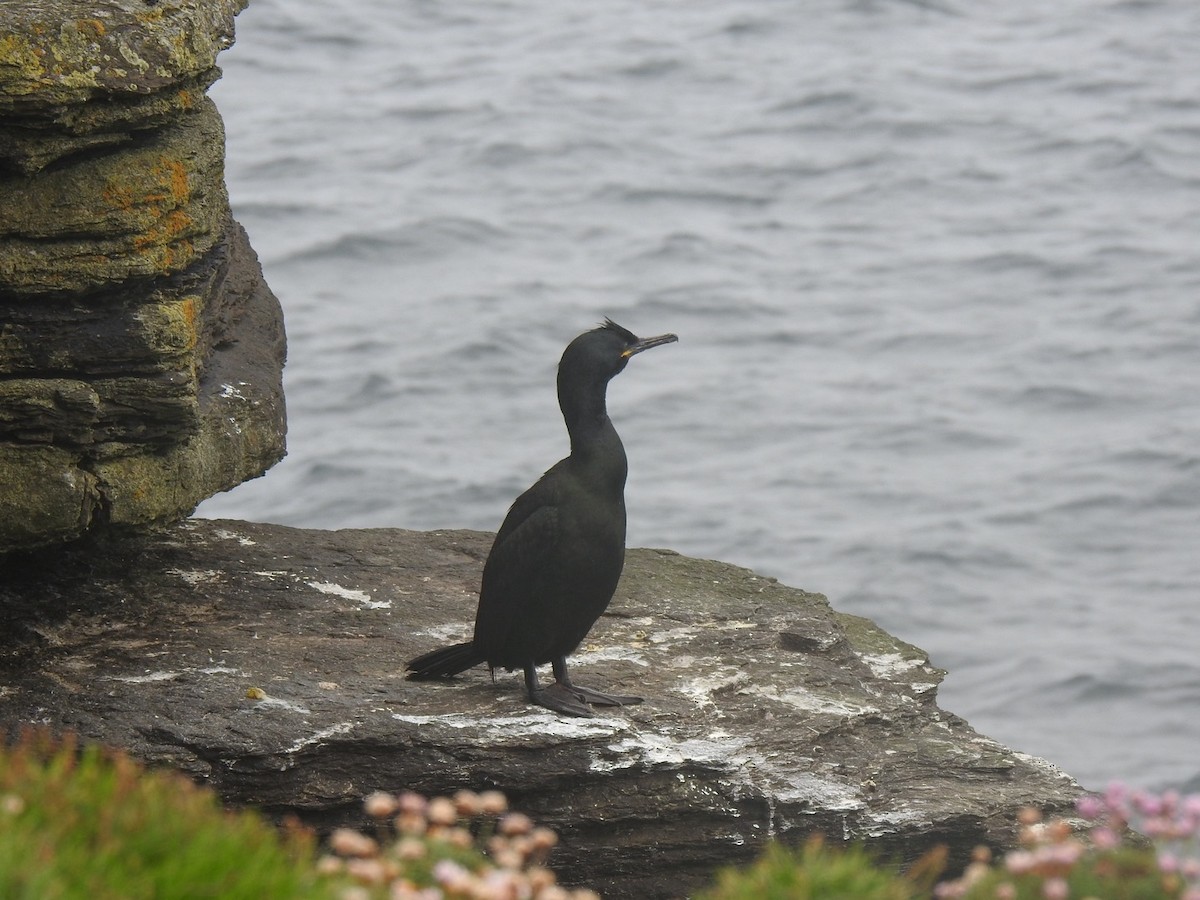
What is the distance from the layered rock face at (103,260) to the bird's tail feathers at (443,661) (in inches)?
42.3

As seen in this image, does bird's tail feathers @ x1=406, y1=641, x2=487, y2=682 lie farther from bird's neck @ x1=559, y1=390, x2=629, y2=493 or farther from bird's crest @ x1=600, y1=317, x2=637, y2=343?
bird's crest @ x1=600, y1=317, x2=637, y2=343

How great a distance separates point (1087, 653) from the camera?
1364 centimetres

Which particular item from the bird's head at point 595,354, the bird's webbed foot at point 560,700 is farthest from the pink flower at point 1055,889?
the bird's head at point 595,354

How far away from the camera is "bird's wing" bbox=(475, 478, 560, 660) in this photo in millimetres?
6230

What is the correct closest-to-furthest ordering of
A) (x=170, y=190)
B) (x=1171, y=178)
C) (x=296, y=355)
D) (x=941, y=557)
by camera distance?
(x=170, y=190), (x=941, y=557), (x=296, y=355), (x=1171, y=178)

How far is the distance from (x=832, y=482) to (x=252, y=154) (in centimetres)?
885

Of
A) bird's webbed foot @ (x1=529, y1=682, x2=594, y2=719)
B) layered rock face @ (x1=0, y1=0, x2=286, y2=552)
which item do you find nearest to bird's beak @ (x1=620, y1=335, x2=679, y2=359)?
bird's webbed foot @ (x1=529, y1=682, x2=594, y2=719)

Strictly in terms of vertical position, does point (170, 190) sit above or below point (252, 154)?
above

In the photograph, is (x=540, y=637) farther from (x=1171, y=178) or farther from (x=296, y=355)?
(x=1171, y=178)

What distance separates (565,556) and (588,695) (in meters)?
0.54

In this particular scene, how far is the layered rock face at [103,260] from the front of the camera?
5785mm

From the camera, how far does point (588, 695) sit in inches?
251

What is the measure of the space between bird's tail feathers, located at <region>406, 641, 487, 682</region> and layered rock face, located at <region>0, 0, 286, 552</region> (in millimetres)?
1074

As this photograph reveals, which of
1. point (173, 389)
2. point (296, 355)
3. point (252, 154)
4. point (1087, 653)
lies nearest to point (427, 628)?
point (173, 389)
